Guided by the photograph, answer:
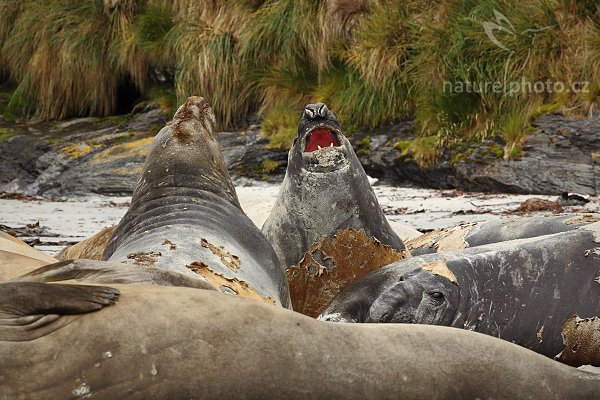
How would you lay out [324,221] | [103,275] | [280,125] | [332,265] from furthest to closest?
[280,125]
[324,221]
[332,265]
[103,275]

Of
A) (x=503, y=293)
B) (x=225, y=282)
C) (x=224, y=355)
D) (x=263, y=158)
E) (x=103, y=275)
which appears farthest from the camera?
(x=263, y=158)

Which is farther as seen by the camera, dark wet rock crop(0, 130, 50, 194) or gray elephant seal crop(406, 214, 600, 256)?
dark wet rock crop(0, 130, 50, 194)

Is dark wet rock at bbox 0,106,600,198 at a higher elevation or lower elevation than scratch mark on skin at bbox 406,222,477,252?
lower

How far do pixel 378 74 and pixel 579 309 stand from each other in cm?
802

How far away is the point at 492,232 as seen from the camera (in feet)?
17.3

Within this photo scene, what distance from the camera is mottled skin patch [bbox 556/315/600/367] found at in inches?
146

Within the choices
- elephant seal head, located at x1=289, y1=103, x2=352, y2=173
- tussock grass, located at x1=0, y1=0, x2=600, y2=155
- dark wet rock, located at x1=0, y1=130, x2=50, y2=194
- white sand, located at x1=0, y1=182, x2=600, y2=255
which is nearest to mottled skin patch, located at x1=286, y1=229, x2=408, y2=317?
elephant seal head, located at x1=289, y1=103, x2=352, y2=173

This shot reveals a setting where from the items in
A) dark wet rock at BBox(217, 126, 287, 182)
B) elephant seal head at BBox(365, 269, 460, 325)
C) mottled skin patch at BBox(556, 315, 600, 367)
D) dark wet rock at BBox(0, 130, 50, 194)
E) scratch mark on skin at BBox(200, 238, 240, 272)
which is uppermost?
scratch mark on skin at BBox(200, 238, 240, 272)

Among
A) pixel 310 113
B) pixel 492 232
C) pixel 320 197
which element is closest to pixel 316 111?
pixel 310 113

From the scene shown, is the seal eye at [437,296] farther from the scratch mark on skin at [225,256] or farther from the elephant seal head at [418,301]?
the scratch mark on skin at [225,256]

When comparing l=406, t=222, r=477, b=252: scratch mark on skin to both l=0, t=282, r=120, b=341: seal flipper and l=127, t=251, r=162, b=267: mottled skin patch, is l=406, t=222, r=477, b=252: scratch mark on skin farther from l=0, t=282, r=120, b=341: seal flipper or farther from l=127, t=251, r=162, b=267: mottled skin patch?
l=0, t=282, r=120, b=341: seal flipper

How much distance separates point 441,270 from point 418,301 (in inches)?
9.4

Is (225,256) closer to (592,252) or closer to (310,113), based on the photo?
(592,252)

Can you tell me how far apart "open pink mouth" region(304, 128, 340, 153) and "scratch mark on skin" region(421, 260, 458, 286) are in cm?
127
